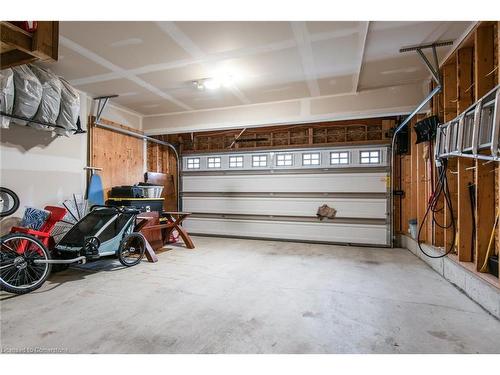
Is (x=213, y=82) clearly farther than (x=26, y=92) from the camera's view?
Yes

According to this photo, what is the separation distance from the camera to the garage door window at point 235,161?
6.84 meters

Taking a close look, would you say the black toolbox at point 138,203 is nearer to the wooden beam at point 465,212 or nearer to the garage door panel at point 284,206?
the garage door panel at point 284,206

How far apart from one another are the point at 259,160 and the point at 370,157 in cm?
247

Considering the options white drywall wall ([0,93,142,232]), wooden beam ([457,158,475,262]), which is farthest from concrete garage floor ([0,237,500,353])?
white drywall wall ([0,93,142,232])

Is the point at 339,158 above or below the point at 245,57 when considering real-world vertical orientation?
below

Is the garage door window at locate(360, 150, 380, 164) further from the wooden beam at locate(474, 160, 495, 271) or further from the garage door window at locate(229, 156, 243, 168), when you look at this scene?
the wooden beam at locate(474, 160, 495, 271)

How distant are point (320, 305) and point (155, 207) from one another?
11.8 ft

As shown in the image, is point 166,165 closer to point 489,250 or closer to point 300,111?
point 300,111

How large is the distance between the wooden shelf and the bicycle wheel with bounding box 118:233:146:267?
2.51 metres

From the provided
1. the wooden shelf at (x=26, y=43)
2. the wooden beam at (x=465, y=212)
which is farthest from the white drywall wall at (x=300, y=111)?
the wooden shelf at (x=26, y=43)

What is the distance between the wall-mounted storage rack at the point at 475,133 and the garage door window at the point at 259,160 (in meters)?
3.76

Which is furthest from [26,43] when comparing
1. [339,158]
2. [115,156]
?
[339,158]

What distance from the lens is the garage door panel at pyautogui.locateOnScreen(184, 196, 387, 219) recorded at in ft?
19.0

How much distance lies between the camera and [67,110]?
3855mm
